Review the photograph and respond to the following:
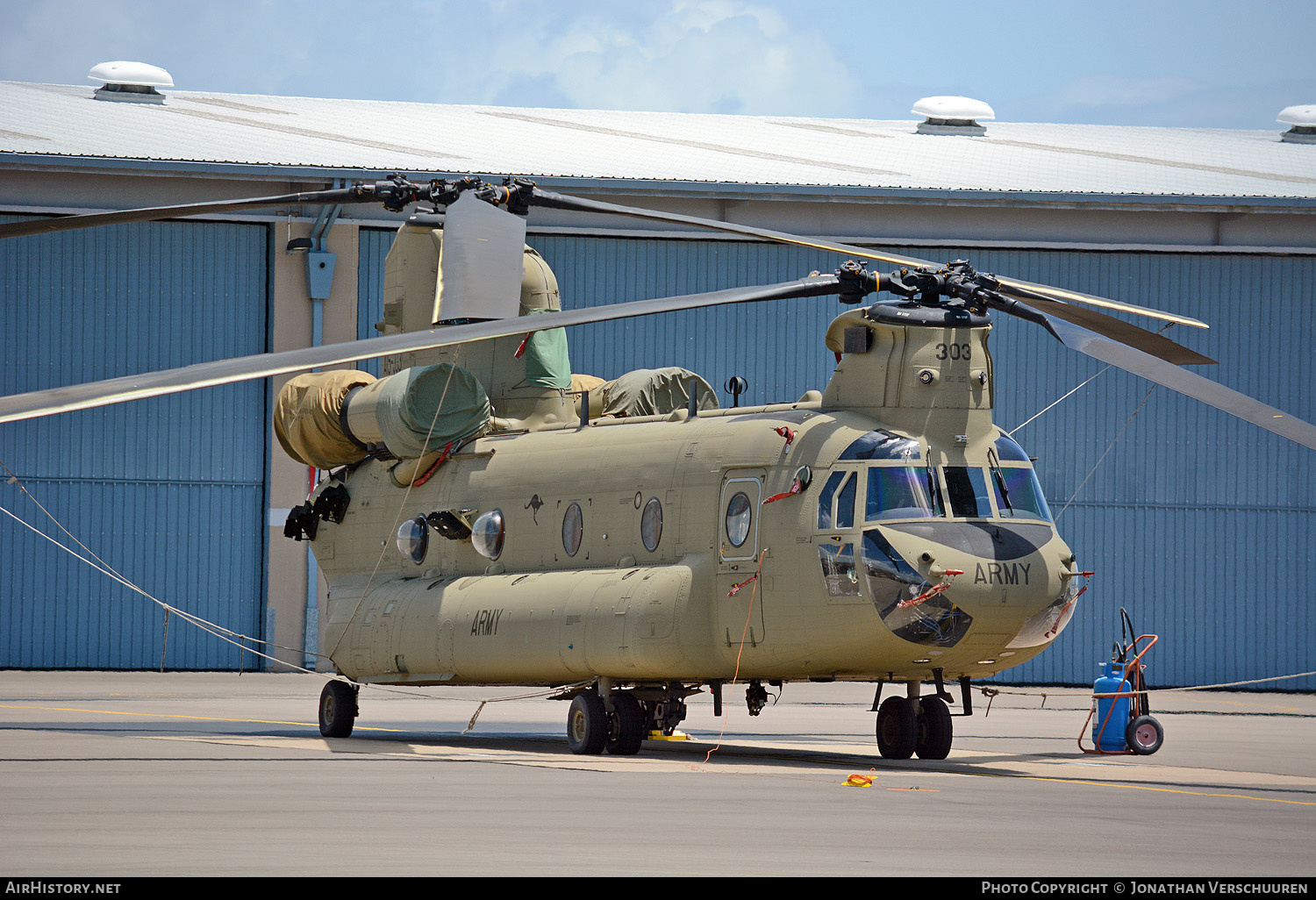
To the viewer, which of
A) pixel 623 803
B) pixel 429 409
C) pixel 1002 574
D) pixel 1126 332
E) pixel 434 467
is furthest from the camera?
pixel 434 467

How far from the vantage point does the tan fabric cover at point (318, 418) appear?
19.5 meters

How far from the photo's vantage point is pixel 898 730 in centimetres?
1546

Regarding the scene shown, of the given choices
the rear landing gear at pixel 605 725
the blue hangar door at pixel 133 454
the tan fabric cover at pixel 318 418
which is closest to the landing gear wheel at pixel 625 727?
the rear landing gear at pixel 605 725

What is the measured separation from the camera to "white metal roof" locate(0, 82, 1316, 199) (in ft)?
99.1

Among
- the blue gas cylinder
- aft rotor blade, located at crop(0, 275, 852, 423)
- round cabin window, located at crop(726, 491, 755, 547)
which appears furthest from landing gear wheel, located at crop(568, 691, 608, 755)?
the blue gas cylinder

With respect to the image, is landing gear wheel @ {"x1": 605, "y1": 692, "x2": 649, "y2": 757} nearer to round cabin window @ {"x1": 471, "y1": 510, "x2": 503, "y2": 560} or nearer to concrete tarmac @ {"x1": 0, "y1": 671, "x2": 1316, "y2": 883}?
concrete tarmac @ {"x1": 0, "y1": 671, "x2": 1316, "y2": 883}

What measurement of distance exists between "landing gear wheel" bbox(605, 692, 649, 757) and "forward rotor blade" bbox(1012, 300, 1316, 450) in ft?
18.4

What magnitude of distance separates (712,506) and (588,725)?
2553 millimetres

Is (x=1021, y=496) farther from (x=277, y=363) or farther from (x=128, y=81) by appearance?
(x=128, y=81)

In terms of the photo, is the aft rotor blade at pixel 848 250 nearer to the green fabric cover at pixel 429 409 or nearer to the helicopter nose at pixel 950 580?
the helicopter nose at pixel 950 580

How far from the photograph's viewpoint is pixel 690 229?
30219 mm

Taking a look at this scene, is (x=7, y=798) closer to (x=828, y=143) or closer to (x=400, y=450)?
(x=400, y=450)

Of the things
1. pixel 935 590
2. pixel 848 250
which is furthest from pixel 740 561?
pixel 848 250

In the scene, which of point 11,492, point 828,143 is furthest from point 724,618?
point 828,143
